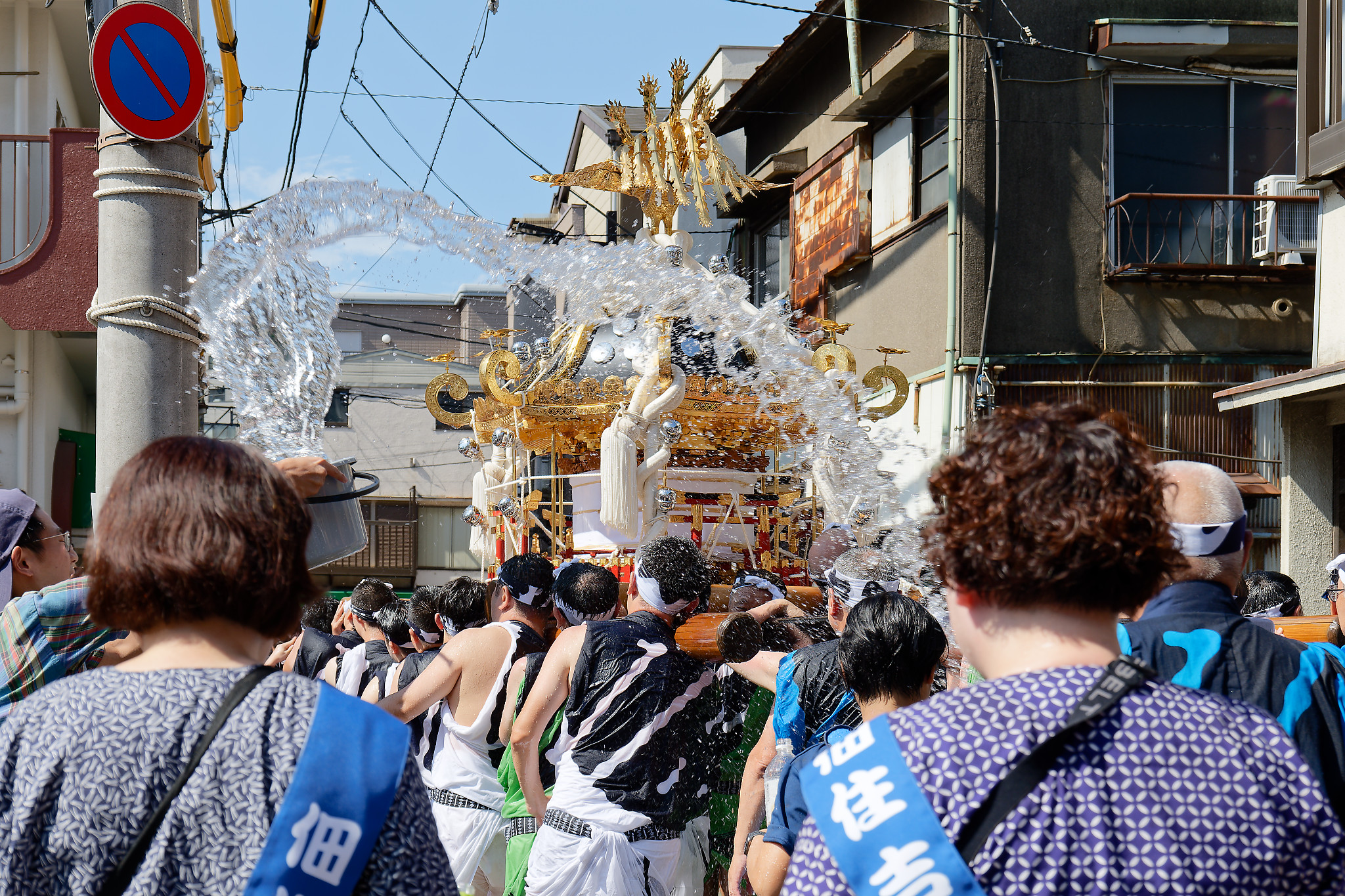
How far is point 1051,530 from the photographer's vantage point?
5.13 feet

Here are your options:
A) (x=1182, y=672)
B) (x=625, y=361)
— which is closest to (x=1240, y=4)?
(x=625, y=361)

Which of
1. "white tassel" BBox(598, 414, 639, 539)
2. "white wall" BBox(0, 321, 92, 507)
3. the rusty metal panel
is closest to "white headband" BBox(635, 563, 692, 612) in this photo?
"white tassel" BBox(598, 414, 639, 539)

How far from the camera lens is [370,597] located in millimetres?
6168

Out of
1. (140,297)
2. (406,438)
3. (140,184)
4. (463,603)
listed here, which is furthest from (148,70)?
(406,438)

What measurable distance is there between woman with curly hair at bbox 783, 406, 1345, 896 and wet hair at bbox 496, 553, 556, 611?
317 cm

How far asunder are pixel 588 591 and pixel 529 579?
291mm

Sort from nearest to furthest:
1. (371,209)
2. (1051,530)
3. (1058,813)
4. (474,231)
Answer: (1058,813) < (1051,530) < (371,209) < (474,231)

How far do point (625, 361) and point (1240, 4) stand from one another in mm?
6931

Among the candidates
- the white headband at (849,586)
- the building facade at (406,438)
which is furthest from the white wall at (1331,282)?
the building facade at (406,438)

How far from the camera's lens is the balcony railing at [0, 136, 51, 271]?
1010cm

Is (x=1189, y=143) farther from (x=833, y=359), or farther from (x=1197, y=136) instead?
(x=833, y=359)

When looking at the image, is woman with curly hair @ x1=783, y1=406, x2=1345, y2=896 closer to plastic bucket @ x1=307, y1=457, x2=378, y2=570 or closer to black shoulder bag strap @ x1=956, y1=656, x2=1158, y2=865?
black shoulder bag strap @ x1=956, y1=656, x2=1158, y2=865

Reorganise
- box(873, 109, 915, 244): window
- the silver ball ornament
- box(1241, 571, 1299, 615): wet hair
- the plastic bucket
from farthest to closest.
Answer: box(873, 109, 915, 244): window → the silver ball ornament → box(1241, 571, 1299, 615): wet hair → the plastic bucket

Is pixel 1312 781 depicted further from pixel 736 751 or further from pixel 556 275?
pixel 556 275
